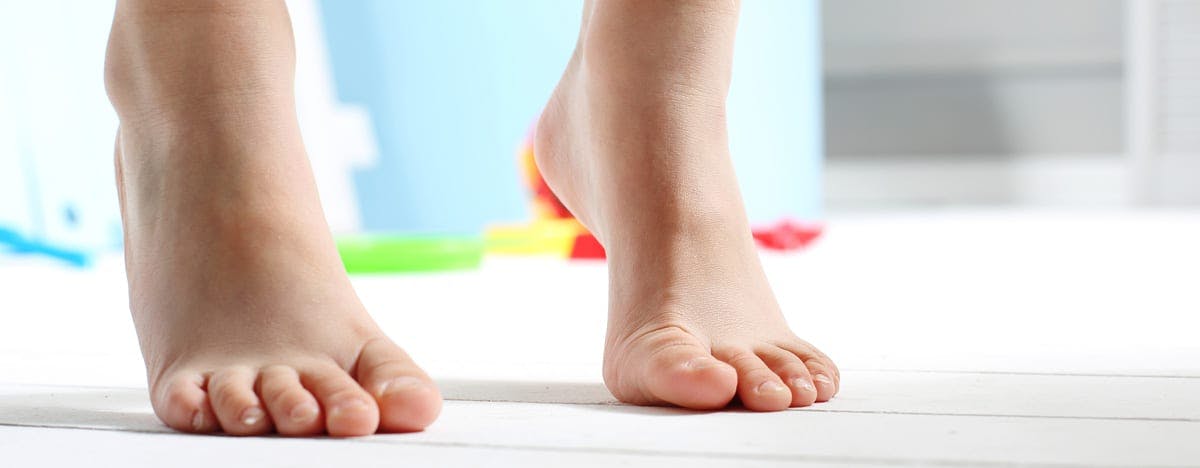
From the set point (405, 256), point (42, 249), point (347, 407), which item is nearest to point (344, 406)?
point (347, 407)

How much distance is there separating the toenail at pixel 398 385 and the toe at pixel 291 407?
31 mm

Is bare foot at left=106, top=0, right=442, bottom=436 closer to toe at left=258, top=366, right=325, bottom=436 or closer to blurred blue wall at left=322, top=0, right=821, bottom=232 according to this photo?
toe at left=258, top=366, right=325, bottom=436

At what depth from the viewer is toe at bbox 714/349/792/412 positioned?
0.64 metres

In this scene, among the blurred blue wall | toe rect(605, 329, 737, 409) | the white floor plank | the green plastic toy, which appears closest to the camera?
the white floor plank

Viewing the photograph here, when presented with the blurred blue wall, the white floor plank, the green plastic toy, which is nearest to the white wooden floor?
the white floor plank

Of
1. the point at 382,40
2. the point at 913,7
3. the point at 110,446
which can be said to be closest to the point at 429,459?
the point at 110,446

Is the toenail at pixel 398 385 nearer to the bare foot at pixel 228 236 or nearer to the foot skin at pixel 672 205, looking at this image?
the bare foot at pixel 228 236

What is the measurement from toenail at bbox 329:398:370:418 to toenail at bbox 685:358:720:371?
0.16 metres

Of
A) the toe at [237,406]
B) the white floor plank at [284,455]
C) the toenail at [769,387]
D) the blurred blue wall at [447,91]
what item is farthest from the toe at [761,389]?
the blurred blue wall at [447,91]

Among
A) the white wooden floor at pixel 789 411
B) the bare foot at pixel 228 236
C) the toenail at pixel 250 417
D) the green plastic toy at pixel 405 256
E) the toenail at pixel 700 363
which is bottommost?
the green plastic toy at pixel 405 256

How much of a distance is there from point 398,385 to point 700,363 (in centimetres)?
15

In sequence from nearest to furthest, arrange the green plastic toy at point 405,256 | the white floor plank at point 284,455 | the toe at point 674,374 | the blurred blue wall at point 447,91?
the white floor plank at point 284,455
the toe at point 674,374
the green plastic toy at point 405,256
the blurred blue wall at point 447,91

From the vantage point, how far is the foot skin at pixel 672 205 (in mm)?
691

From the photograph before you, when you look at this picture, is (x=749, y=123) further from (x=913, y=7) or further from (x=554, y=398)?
(x=554, y=398)
